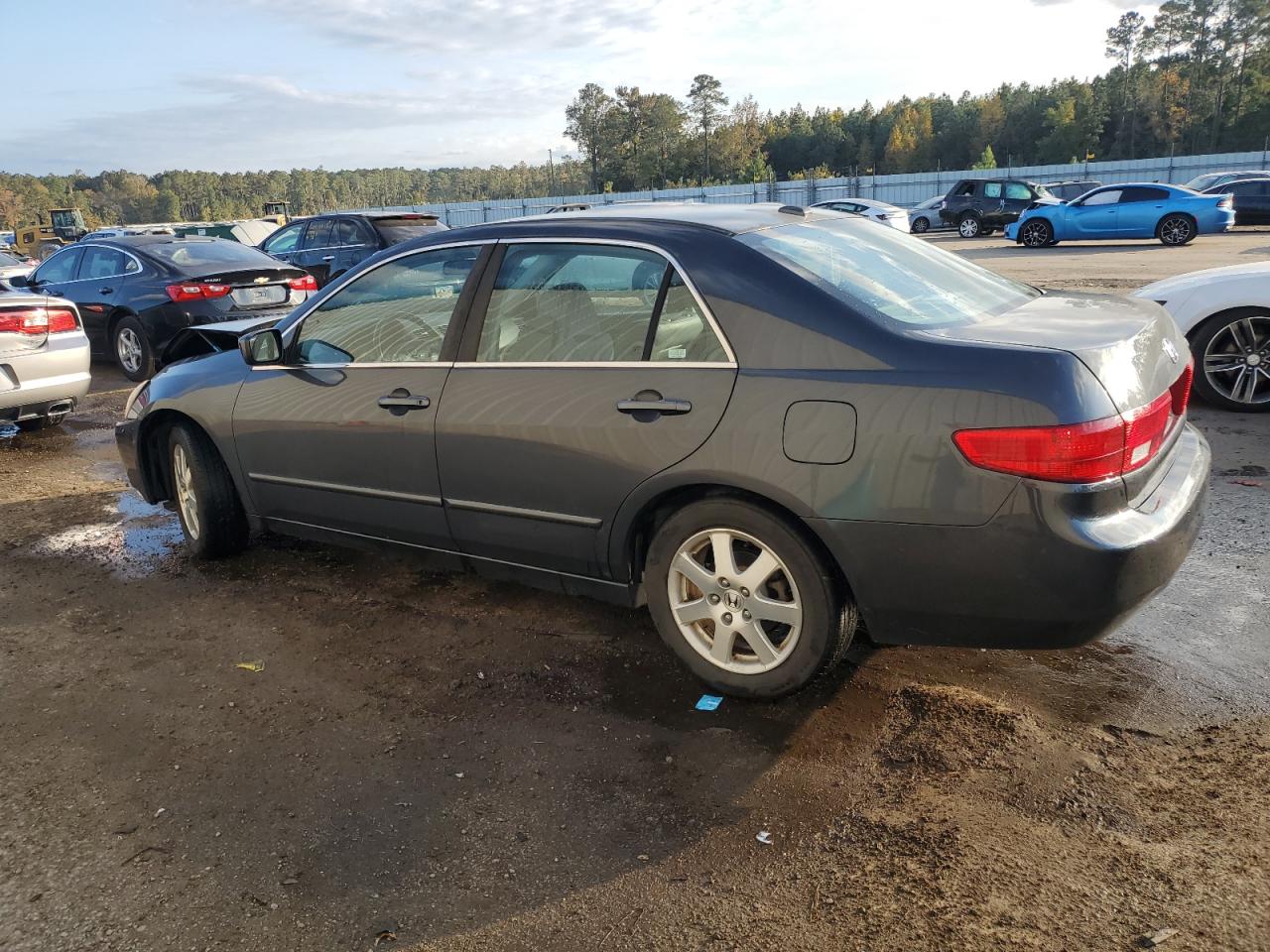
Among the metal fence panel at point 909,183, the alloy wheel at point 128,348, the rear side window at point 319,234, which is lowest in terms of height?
the alloy wheel at point 128,348

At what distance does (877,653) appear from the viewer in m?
3.63

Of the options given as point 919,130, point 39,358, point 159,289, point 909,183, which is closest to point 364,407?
point 39,358

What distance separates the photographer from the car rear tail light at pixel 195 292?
9.98 metres

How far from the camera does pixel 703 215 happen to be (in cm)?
356

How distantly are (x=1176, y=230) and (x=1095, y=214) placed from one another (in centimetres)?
177

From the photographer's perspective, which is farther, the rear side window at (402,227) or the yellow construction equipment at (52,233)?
the yellow construction equipment at (52,233)

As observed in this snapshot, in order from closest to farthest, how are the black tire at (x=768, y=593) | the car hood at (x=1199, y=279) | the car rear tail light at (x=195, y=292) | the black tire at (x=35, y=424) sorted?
the black tire at (x=768, y=593) → the car hood at (x=1199, y=279) → the black tire at (x=35, y=424) → the car rear tail light at (x=195, y=292)

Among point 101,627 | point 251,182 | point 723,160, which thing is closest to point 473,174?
point 251,182

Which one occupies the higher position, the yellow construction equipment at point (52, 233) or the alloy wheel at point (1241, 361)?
the yellow construction equipment at point (52, 233)

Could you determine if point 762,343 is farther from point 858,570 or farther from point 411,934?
point 411,934

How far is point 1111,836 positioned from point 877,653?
1.19 m

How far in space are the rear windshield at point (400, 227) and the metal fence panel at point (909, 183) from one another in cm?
2700

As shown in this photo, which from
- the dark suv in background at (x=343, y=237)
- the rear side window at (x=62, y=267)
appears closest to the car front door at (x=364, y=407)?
the rear side window at (x=62, y=267)

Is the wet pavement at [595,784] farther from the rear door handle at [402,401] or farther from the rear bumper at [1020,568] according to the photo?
the rear door handle at [402,401]
